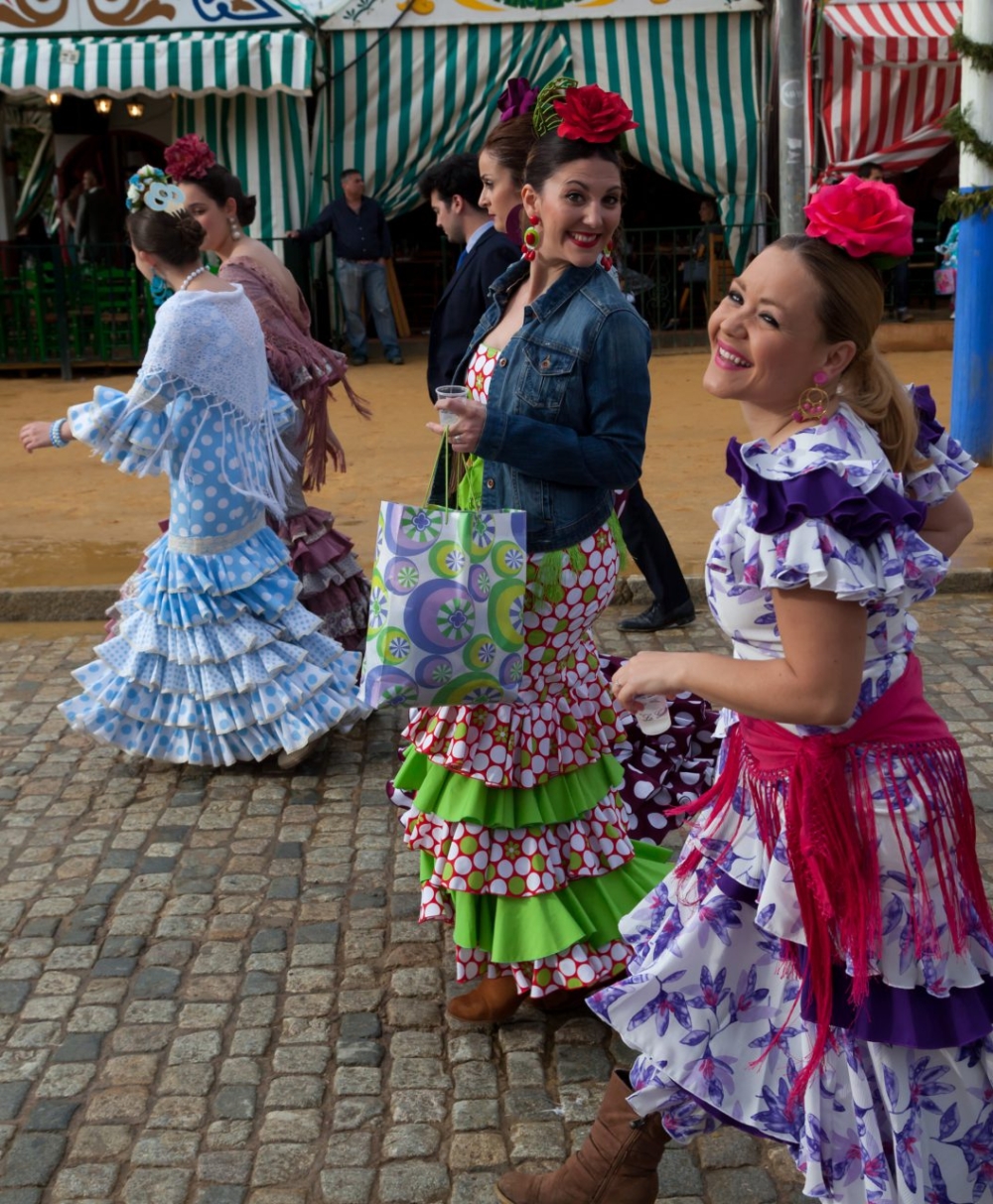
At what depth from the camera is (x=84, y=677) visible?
4.98 meters

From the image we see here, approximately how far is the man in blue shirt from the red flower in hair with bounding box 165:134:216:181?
9307 millimetres

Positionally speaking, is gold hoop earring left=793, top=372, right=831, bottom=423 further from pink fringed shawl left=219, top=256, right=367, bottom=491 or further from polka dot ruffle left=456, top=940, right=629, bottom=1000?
pink fringed shawl left=219, top=256, right=367, bottom=491

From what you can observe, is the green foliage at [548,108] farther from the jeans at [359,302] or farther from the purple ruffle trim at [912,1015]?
the jeans at [359,302]

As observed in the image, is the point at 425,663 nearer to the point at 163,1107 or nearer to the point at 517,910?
the point at 517,910

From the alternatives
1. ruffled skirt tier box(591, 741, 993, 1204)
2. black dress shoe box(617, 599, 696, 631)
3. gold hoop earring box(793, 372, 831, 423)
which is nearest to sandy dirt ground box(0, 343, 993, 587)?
black dress shoe box(617, 599, 696, 631)

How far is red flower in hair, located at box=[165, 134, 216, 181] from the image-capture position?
5.30 metres

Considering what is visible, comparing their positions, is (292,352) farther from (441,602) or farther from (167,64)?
(167,64)

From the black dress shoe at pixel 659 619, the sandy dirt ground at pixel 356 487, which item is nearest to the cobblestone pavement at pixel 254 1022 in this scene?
the black dress shoe at pixel 659 619

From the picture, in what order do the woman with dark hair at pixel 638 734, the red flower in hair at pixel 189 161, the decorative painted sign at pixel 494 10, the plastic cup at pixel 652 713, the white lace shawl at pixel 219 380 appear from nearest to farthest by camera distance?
the plastic cup at pixel 652 713 < the woman with dark hair at pixel 638 734 < the white lace shawl at pixel 219 380 < the red flower in hair at pixel 189 161 < the decorative painted sign at pixel 494 10

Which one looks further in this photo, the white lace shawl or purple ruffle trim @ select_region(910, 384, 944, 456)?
the white lace shawl

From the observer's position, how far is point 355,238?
14555mm

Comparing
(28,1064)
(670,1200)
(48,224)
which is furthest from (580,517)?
(48,224)

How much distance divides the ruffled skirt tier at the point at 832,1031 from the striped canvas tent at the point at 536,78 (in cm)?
1343

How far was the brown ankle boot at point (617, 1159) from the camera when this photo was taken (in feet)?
8.42
